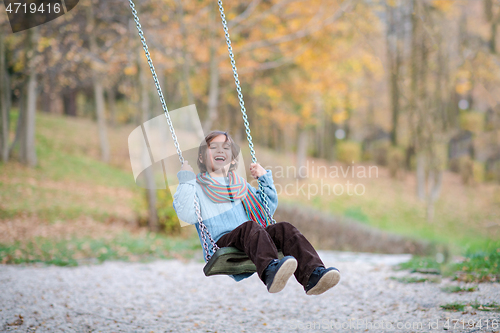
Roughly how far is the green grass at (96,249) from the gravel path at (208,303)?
1.61 feet

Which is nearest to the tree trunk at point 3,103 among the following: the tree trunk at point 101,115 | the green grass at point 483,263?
the tree trunk at point 101,115

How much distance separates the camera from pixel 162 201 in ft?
25.8

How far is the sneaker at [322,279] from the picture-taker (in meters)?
2.40

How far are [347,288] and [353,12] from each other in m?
7.09

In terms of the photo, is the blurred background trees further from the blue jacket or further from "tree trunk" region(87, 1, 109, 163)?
the blue jacket

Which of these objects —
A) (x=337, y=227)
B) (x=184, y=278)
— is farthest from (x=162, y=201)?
(x=337, y=227)

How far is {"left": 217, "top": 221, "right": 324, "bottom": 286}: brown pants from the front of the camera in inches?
99.3

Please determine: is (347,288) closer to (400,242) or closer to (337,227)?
(337,227)

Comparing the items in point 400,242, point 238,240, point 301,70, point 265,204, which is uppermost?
point 301,70

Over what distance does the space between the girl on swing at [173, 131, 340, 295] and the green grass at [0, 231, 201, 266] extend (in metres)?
3.51

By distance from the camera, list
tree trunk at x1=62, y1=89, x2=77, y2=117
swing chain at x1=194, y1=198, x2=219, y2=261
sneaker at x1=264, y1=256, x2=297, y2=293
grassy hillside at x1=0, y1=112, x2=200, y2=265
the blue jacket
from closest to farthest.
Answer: sneaker at x1=264, y1=256, x2=297, y2=293 → swing chain at x1=194, y1=198, x2=219, y2=261 → the blue jacket → grassy hillside at x1=0, y1=112, x2=200, y2=265 → tree trunk at x1=62, y1=89, x2=77, y2=117

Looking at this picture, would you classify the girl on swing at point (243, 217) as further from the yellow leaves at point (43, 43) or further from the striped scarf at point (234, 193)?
the yellow leaves at point (43, 43)

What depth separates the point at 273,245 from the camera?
2615mm

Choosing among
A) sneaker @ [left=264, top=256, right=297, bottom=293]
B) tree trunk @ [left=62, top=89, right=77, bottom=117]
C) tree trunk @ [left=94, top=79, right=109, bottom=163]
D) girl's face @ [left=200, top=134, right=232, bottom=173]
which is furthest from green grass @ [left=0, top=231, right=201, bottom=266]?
tree trunk @ [left=62, top=89, right=77, bottom=117]
